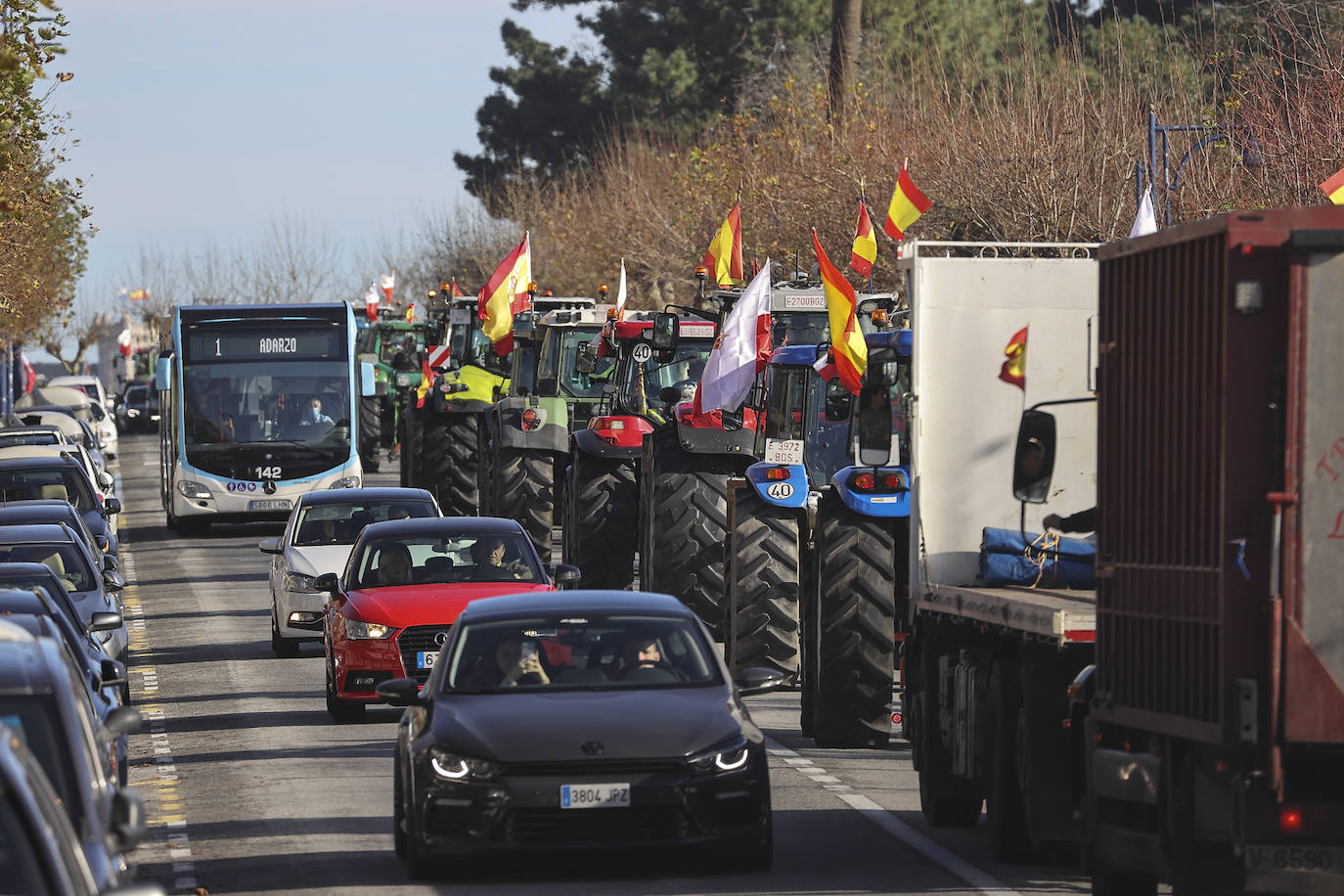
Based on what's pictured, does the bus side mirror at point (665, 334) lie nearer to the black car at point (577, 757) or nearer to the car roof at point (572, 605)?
the car roof at point (572, 605)

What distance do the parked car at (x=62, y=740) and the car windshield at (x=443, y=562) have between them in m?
9.34

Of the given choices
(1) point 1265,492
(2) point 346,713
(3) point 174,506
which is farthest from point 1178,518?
(3) point 174,506

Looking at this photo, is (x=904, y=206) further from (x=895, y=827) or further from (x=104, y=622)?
(x=895, y=827)

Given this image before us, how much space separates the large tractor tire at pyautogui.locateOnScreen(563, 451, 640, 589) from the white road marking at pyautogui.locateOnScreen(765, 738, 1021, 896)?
6.87 meters

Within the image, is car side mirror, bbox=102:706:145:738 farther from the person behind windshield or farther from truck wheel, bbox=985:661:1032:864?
the person behind windshield

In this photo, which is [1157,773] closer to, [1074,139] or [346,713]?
[346,713]

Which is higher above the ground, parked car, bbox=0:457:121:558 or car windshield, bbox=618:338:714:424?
car windshield, bbox=618:338:714:424

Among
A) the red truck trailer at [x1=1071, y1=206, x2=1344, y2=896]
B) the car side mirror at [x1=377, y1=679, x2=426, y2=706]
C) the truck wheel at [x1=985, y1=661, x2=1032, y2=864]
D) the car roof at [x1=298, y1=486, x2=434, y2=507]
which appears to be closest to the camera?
the red truck trailer at [x1=1071, y1=206, x2=1344, y2=896]

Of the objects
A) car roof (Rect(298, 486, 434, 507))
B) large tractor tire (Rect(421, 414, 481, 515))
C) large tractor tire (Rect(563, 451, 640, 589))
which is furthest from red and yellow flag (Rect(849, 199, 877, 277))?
large tractor tire (Rect(421, 414, 481, 515))

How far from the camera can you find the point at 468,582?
58.0 feet

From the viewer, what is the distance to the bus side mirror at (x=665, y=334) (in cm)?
2211

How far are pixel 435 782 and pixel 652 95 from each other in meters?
55.1

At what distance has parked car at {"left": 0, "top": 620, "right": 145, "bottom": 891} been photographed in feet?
25.0

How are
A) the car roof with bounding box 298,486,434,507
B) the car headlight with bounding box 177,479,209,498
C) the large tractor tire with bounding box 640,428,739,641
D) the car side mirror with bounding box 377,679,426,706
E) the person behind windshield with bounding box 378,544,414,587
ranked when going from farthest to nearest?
the car headlight with bounding box 177,479,209,498 → the car roof with bounding box 298,486,434,507 → the large tractor tire with bounding box 640,428,739,641 → the person behind windshield with bounding box 378,544,414,587 → the car side mirror with bounding box 377,679,426,706
